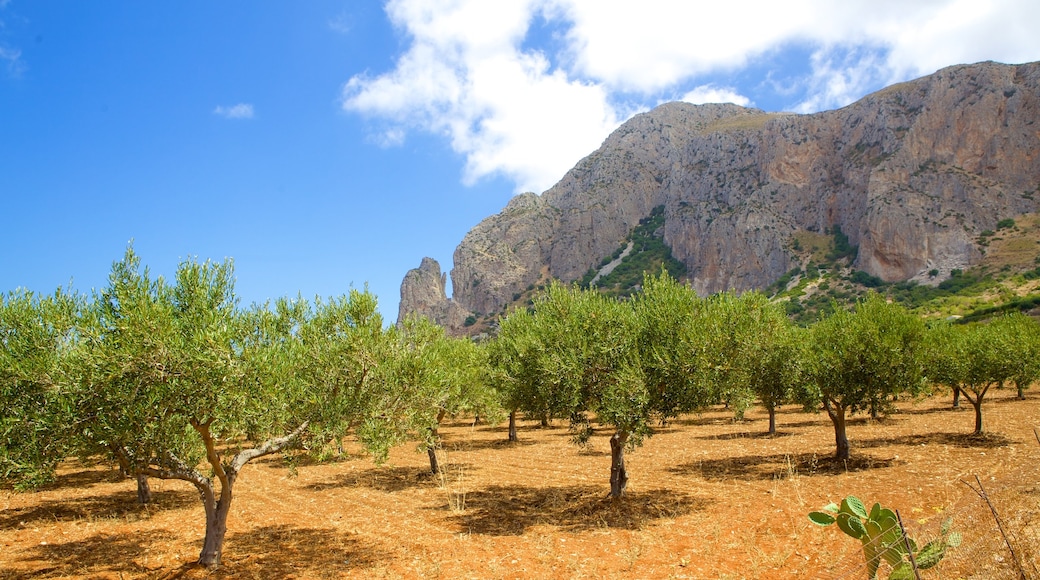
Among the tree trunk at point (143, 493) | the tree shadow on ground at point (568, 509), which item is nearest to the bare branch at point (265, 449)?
the tree shadow on ground at point (568, 509)

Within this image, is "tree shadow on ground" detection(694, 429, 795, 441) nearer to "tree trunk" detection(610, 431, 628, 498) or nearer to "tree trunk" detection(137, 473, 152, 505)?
"tree trunk" detection(610, 431, 628, 498)

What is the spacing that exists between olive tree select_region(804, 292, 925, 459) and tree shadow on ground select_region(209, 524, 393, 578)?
21694 millimetres

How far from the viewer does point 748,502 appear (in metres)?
20.2

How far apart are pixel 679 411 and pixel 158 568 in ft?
56.8

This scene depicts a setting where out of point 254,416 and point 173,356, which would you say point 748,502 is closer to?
point 254,416

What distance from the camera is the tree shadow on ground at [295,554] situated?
15219 millimetres

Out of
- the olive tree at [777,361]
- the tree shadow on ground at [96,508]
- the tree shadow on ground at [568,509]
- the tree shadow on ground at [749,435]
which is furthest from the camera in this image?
the tree shadow on ground at [749,435]

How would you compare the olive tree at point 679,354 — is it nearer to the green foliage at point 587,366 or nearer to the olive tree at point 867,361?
the green foliage at point 587,366

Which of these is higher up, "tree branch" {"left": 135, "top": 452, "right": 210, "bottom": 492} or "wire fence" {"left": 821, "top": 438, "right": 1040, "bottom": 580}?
"tree branch" {"left": 135, "top": 452, "right": 210, "bottom": 492}

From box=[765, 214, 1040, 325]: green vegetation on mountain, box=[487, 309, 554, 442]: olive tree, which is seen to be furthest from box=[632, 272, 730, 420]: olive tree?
box=[765, 214, 1040, 325]: green vegetation on mountain

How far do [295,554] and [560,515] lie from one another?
945 cm

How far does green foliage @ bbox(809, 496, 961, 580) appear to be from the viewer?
10.5m

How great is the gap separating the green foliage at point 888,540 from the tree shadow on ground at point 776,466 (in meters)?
12.1

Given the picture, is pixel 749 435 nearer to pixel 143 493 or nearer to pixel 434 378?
pixel 434 378
